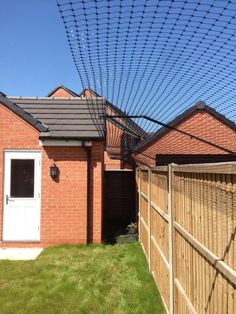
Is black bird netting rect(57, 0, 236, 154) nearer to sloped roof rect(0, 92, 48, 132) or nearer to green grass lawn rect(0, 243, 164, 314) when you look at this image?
green grass lawn rect(0, 243, 164, 314)

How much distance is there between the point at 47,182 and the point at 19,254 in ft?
5.93

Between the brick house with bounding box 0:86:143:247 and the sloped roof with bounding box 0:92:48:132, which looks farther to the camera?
the sloped roof with bounding box 0:92:48:132

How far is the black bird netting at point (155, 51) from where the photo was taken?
151 inches

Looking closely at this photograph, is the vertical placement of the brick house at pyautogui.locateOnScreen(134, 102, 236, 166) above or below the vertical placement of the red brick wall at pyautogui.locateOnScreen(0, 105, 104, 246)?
above

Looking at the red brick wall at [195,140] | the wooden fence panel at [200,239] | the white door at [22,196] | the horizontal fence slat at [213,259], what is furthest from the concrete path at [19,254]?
the red brick wall at [195,140]

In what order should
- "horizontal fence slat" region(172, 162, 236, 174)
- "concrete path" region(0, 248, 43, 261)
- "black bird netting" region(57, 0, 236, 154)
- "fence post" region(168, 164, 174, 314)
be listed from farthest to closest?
"concrete path" region(0, 248, 43, 261)
"fence post" region(168, 164, 174, 314)
"black bird netting" region(57, 0, 236, 154)
"horizontal fence slat" region(172, 162, 236, 174)

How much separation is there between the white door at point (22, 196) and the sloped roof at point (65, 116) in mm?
819

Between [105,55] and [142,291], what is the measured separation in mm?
3349

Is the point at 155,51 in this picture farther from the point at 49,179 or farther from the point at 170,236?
the point at 49,179

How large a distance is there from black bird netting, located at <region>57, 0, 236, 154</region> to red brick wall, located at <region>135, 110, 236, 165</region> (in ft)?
27.1

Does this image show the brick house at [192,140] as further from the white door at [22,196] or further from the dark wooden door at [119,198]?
the white door at [22,196]

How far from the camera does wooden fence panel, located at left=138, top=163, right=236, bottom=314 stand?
8.05ft

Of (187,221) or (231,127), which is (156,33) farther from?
(231,127)

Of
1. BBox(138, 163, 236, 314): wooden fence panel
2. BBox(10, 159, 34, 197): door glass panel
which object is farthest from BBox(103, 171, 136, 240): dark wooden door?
BBox(138, 163, 236, 314): wooden fence panel
